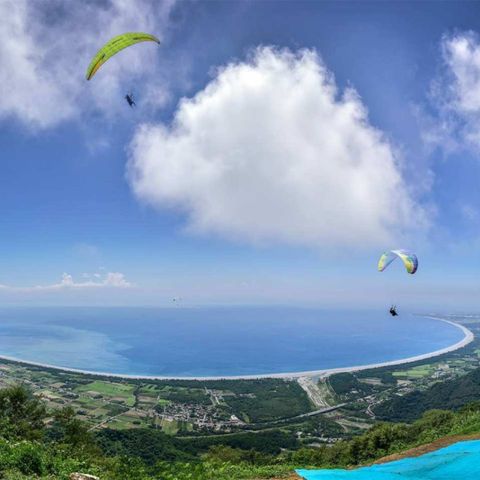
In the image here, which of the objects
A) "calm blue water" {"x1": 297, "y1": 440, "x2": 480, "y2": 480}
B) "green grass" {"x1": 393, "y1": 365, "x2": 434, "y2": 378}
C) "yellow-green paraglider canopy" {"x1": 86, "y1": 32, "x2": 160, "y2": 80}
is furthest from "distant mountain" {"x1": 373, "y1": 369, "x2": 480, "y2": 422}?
"yellow-green paraglider canopy" {"x1": 86, "y1": 32, "x2": 160, "y2": 80}

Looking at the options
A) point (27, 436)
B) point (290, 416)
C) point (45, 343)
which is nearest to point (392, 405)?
point (290, 416)

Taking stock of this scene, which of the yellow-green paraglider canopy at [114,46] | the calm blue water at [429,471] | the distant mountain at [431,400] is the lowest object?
the distant mountain at [431,400]

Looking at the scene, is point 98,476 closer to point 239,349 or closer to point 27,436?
point 27,436

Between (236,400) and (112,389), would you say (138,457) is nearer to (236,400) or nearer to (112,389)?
(236,400)

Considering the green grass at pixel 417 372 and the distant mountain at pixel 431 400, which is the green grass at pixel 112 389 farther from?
the green grass at pixel 417 372

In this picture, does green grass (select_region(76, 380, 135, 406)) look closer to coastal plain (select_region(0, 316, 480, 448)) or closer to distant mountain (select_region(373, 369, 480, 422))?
coastal plain (select_region(0, 316, 480, 448))

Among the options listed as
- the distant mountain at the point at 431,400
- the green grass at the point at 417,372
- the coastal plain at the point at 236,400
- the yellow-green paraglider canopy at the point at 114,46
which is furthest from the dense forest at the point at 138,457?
the green grass at the point at 417,372
